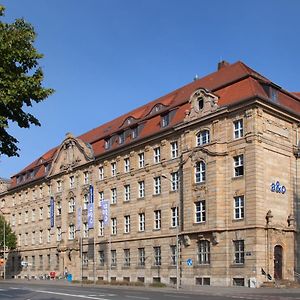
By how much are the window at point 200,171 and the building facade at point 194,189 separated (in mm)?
90

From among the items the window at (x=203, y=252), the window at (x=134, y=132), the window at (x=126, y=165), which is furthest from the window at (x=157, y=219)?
the window at (x=134, y=132)

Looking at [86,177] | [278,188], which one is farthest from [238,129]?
[86,177]

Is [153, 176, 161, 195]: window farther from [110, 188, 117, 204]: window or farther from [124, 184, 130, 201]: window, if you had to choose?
[110, 188, 117, 204]: window

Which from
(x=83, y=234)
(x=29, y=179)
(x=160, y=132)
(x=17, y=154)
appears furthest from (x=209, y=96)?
(x=29, y=179)

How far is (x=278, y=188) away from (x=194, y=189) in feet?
24.4

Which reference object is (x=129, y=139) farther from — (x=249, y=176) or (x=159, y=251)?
(x=249, y=176)

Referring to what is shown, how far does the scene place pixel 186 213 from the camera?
49.3m

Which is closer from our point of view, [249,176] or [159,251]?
[249,176]

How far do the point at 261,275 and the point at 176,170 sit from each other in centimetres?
1393

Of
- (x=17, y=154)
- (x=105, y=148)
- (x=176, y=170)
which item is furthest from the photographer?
(x=105, y=148)

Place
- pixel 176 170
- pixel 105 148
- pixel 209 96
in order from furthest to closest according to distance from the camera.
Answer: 1. pixel 105 148
2. pixel 176 170
3. pixel 209 96

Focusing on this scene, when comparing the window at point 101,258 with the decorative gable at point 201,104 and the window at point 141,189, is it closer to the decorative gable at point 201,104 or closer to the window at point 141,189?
the window at point 141,189

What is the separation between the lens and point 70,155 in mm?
71000

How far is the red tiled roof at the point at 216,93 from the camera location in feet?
154
